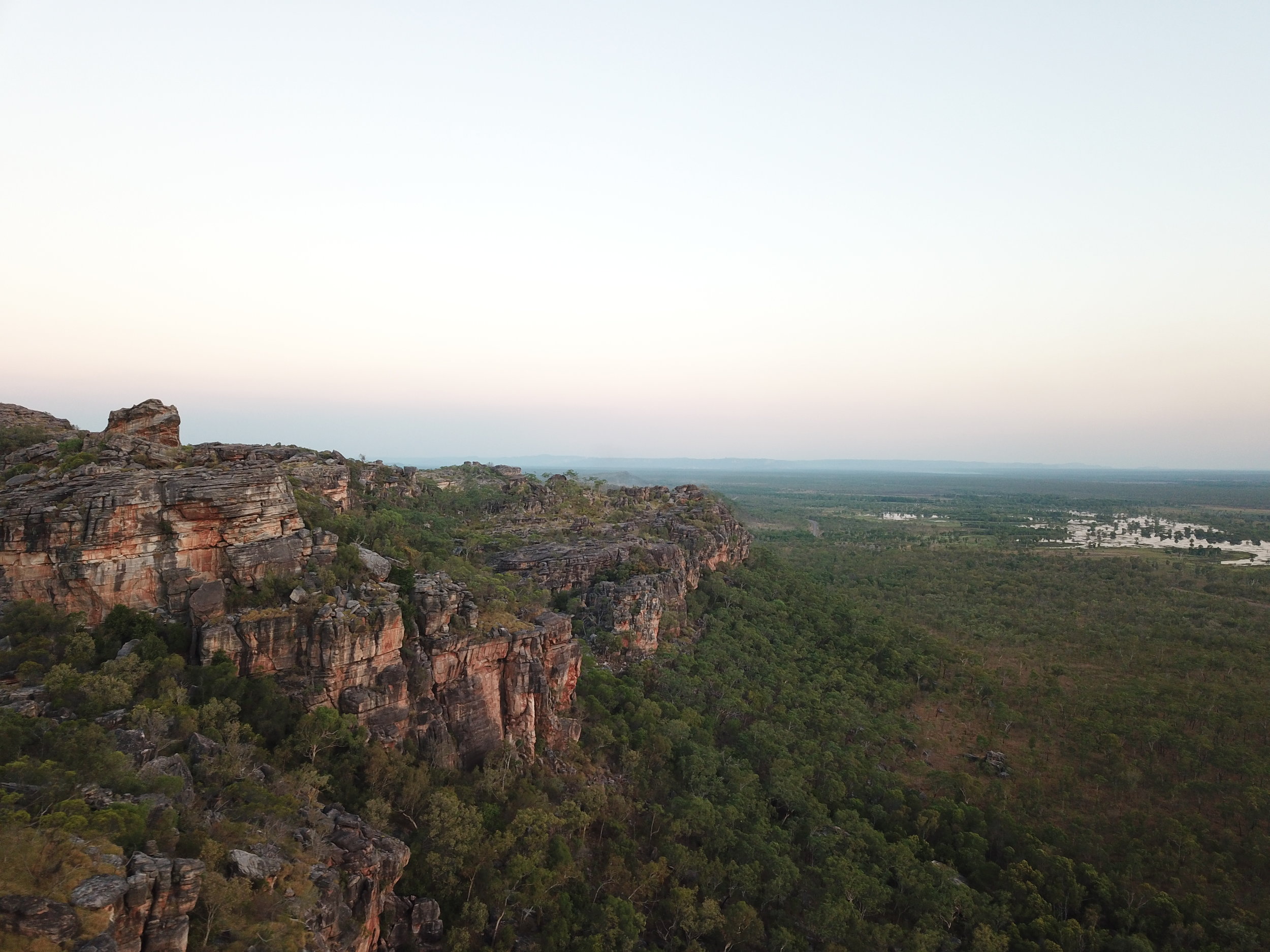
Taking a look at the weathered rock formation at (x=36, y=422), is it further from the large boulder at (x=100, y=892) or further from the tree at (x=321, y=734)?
the large boulder at (x=100, y=892)

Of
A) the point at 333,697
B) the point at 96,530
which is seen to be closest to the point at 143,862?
the point at 333,697

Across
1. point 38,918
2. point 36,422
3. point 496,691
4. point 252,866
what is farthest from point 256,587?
point 36,422

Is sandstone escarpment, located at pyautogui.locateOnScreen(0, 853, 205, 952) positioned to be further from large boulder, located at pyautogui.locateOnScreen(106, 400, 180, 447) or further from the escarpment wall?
large boulder, located at pyautogui.locateOnScreen(106, 400, 180, 447)

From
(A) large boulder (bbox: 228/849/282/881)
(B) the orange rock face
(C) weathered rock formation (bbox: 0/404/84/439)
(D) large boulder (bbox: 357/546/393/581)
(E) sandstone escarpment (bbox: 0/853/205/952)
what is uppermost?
(C) weathered rock formation (bbox: 0/404/84/439)

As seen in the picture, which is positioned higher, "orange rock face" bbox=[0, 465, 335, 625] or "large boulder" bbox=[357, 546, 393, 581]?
"orange rock face" bbox=[0, 465, 335, 625]

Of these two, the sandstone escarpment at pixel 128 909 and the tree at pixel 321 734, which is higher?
the sandstone escarpment at pixel 128 909

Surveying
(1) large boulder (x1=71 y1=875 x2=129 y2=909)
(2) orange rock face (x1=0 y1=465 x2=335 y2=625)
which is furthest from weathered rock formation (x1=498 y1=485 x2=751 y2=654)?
(1) large boulder (x1=71 y1=875 x2=129 y2=909)

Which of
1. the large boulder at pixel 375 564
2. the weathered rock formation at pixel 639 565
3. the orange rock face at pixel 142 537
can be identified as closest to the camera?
the orange rock face at pixel 142 537

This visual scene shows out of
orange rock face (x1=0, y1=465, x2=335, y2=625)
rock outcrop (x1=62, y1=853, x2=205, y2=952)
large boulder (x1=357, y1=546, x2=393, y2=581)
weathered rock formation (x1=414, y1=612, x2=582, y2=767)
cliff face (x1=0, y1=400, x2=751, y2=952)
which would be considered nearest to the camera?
rock outcrop (x1=62, y1=853, x2=205, y2=952)

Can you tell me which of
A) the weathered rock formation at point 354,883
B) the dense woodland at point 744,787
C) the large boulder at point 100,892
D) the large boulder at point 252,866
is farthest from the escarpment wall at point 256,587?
the large boulder at point 100,892

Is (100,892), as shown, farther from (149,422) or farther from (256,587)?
(149,422)
